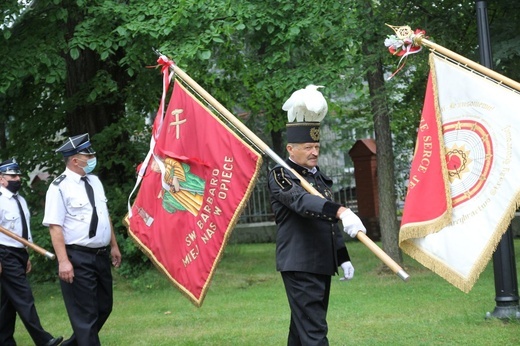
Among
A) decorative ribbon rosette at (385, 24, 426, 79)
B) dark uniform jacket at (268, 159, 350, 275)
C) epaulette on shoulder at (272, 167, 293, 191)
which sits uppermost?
decorative ribbon rosette at (385, 24, 426, 79)

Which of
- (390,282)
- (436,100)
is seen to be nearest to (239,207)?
(436,100)

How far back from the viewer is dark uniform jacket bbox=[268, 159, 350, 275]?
627 cm

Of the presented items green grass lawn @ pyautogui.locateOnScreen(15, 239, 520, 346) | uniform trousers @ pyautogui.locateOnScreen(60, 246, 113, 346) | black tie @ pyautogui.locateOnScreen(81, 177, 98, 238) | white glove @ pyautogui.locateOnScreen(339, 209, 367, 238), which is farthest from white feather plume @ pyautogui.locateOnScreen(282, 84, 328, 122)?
green grass lawn @ pyautogui.locateOnScreen(15, 239, 520, 346)

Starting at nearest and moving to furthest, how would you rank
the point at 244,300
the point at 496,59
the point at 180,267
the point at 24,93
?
the point at 180,267 → the point at 496,59 → the point at 244,300 → the point at 24,93

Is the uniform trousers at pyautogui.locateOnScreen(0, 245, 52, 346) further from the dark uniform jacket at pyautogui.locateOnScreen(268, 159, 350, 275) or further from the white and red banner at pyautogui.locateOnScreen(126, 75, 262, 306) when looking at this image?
the dark uniform jacket at pyautogui.locateOnScreen(268, 159, 350, 275)

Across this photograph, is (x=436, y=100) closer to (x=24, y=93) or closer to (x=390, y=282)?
(x=390, y=282)

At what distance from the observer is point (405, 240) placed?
7016 mm

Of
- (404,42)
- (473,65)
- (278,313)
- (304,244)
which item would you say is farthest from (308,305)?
(278,313)

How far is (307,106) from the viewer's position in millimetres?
6371

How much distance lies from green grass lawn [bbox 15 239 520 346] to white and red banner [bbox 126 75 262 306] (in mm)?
2199

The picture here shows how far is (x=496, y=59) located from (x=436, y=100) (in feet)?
16.5

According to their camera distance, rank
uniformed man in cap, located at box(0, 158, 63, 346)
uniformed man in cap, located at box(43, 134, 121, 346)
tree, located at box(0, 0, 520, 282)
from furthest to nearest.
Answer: tree, located at box(0, 0, 520, 282)
uniformed man in cap, located at box(0, 158, 63, 346)
uniformed man in cap, located at box(43, 134, 121, 346)

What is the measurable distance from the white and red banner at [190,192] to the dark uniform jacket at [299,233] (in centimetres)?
45

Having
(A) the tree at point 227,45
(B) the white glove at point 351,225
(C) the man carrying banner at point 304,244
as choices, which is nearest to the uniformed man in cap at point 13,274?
(A) the tree at point 227,45
